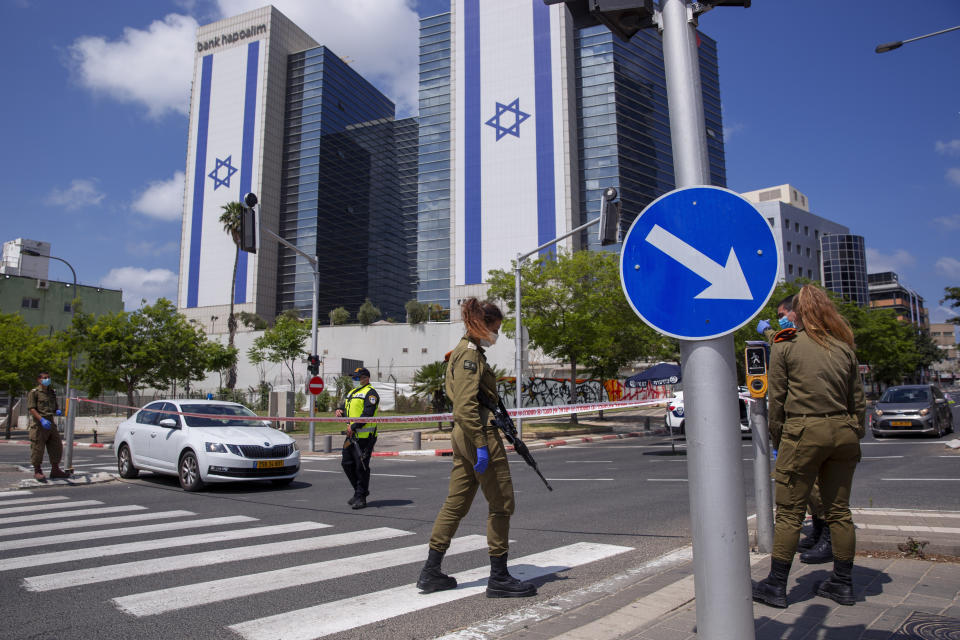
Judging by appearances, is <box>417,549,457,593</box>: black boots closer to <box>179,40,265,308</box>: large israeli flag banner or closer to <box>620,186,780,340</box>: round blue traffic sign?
<box>620,186,780,340</box>: round blue traffic sign

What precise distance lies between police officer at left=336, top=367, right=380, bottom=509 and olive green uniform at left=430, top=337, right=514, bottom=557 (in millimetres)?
3954

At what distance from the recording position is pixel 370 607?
4082 millimetres

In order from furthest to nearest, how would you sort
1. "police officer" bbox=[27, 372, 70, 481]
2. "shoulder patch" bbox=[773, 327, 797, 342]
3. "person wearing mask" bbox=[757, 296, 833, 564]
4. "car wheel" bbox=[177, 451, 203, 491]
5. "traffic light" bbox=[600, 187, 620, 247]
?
"traffic light" bbox=[600, 187, 620, 247], "police officer" bbox=[27, 372, 70, 481], "car wheel" bbox=[177, 451, 203, 491], "person wearing mask" bbox=[757, 296, 833, 564], "shoulder patch" bbox=[773, 327, 797, 342]

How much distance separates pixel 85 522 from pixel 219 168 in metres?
87.8

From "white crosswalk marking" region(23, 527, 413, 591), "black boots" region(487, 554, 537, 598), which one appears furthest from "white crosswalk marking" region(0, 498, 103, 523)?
"black boots" region(487, 554, 537, 598)

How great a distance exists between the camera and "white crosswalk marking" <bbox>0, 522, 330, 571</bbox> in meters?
5.40

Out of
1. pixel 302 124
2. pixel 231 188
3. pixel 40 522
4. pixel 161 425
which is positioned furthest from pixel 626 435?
pixel 302 124

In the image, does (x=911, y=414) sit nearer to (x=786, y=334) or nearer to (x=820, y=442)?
(x=786, y=334)

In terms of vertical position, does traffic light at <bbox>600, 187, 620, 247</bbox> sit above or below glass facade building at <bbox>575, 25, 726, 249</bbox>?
below

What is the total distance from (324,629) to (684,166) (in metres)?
3.22

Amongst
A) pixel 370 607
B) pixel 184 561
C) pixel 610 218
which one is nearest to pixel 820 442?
pixel 370 607

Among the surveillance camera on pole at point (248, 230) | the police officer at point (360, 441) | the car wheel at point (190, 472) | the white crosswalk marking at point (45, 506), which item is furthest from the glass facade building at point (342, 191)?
the police officer at point (360, 441)

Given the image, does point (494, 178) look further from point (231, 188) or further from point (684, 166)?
point (684, 166)

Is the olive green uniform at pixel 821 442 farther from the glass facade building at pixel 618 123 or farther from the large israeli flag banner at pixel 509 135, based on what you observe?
the glass facade building at pixel 618 123
